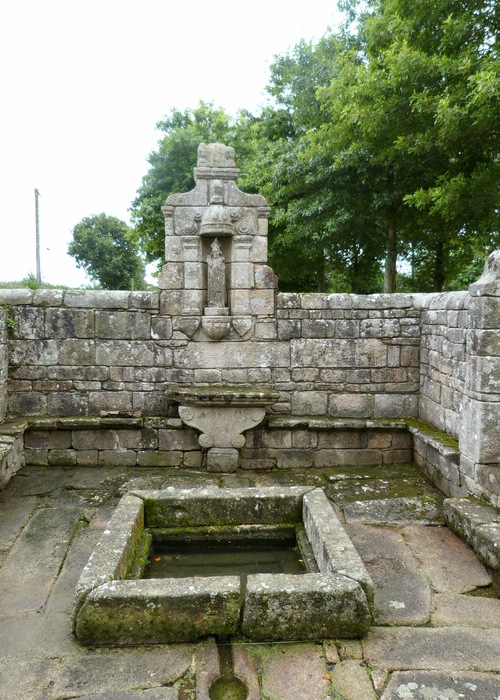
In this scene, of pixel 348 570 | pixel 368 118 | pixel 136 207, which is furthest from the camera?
pixel 136 207

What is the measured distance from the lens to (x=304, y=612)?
2.59 meters

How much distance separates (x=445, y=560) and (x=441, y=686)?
1313 mm

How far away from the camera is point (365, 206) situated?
11.0 metres

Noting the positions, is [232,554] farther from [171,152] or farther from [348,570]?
[171,152]

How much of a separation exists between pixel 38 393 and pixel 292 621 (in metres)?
4.11

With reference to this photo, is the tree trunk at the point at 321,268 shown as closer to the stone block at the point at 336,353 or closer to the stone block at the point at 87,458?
the stone block at the point at 336,353

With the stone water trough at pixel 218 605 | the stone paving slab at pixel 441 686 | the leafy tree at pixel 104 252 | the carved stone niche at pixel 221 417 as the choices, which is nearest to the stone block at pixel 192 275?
the carved stone niche at pixel 221 417

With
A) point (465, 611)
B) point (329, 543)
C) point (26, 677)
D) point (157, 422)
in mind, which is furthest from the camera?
point (157, 422)

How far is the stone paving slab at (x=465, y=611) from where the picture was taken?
9.12 ft

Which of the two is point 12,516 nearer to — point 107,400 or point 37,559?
point 37,559

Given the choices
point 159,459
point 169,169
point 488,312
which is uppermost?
point 169,169

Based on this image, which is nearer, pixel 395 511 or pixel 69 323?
pixel 395 511

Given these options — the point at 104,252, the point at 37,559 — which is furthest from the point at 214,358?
the point at 104,252

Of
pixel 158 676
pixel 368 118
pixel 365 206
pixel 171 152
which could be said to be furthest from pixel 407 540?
pixel 171 152
